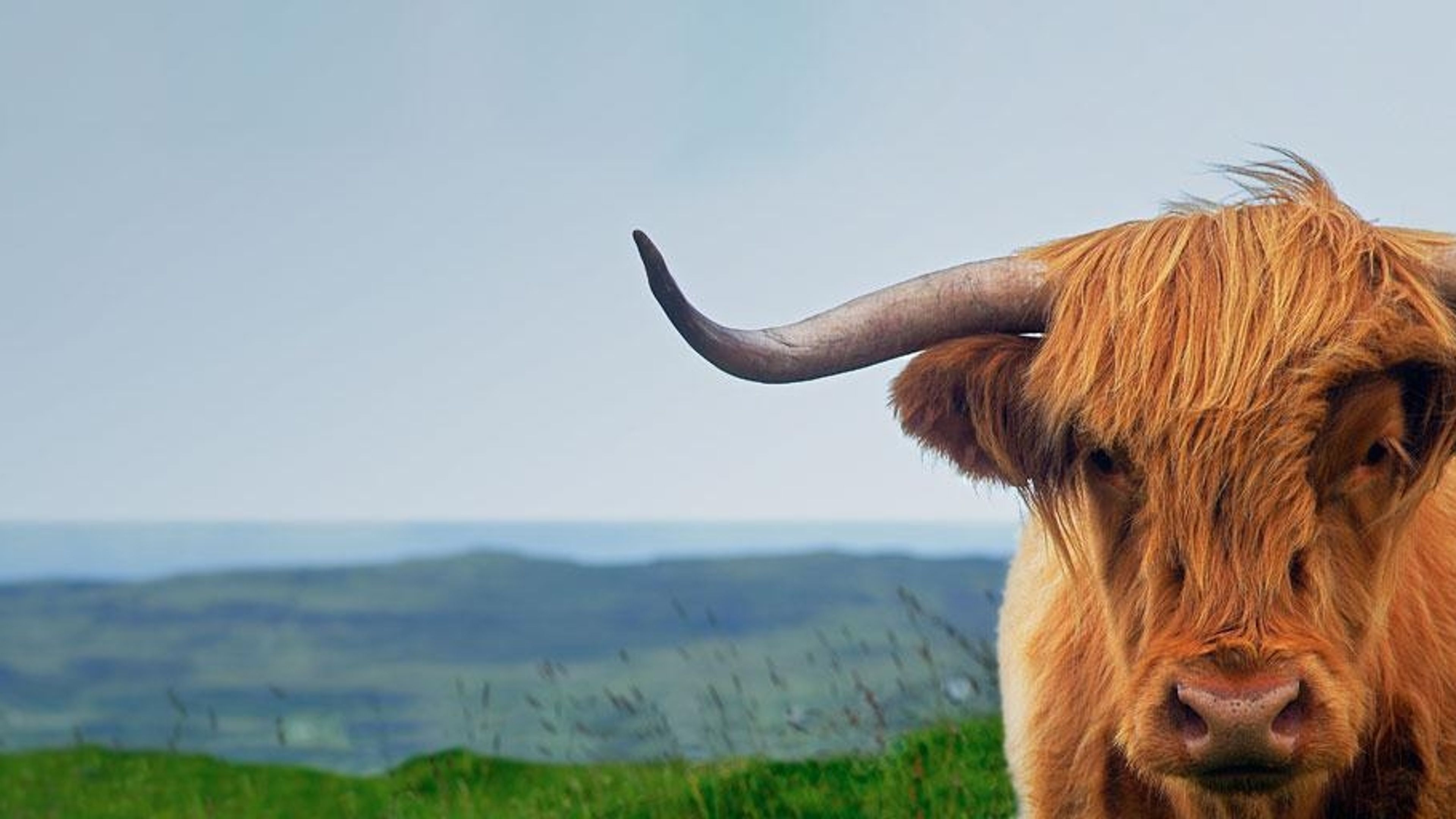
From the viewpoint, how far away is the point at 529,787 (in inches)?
380

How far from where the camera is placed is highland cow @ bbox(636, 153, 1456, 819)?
417 cm

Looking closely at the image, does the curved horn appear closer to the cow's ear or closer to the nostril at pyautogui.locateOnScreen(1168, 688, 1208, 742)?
the cow's ear

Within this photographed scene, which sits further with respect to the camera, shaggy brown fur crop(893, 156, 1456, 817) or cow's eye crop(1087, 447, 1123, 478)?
cow's eye crop(1087, 447, 1123, 478)

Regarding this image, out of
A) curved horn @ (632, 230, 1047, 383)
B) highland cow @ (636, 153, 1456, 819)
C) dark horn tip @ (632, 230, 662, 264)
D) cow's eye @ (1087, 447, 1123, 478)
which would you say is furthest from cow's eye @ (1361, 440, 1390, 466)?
dark horn tip @ (632, 230, 662, 264)

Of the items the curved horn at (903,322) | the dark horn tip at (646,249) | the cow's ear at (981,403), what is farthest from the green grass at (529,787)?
the dark horn tip at (646,249)

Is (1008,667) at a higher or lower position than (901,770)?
higher

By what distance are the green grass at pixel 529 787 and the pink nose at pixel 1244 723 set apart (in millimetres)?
3431

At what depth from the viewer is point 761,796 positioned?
7.91 m

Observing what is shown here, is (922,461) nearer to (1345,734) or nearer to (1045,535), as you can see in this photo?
(1045,535)

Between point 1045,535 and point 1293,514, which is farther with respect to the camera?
point 1045,535

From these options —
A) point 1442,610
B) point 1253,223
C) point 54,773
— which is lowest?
point 54,773

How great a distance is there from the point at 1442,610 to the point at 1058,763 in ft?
3.61

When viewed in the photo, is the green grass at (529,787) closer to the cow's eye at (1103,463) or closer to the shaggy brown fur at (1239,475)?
the shaggy brown fur at (1239,475)

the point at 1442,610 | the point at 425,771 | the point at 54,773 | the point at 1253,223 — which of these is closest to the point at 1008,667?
the point at 1442,610
